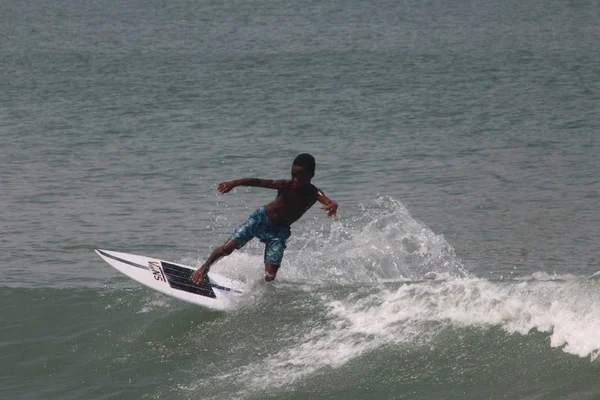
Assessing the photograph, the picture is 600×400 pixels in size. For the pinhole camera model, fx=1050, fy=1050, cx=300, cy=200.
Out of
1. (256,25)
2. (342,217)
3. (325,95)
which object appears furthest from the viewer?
(256,25)

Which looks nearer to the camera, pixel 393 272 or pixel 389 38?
pixel 393 272

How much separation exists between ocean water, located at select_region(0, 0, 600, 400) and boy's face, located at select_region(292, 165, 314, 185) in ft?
4.21

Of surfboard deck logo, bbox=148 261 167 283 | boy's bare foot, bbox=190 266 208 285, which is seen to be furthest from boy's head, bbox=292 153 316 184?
surfboard deck logo, bbox=148 261 167 283

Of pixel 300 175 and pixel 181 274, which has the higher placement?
pixel 300 175

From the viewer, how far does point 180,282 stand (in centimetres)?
1154

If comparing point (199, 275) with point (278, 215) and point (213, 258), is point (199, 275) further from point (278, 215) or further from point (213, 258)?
point (278, 215)

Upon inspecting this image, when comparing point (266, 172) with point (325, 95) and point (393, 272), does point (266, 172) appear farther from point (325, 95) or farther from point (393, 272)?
point (325, 95)

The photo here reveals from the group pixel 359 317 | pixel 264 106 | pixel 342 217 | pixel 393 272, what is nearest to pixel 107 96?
pixel 264 106

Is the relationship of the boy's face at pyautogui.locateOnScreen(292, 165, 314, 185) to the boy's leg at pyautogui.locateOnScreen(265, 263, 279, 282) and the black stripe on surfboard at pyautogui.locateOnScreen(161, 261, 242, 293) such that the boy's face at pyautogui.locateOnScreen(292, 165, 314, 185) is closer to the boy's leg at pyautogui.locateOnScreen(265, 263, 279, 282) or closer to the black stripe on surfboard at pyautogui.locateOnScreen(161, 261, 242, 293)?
the boy's leg at pyautogui.locateOnScreen(265, 263, 279, 282)

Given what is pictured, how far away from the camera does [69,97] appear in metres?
30.5

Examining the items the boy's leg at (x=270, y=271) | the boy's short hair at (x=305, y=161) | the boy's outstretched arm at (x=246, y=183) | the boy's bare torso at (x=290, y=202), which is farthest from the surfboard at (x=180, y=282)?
the boy's short hair at (x=305, y=161)

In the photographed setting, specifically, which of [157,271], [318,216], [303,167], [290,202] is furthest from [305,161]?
[318,216]

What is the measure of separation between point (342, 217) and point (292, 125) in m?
9.46

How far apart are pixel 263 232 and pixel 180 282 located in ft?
3.70
